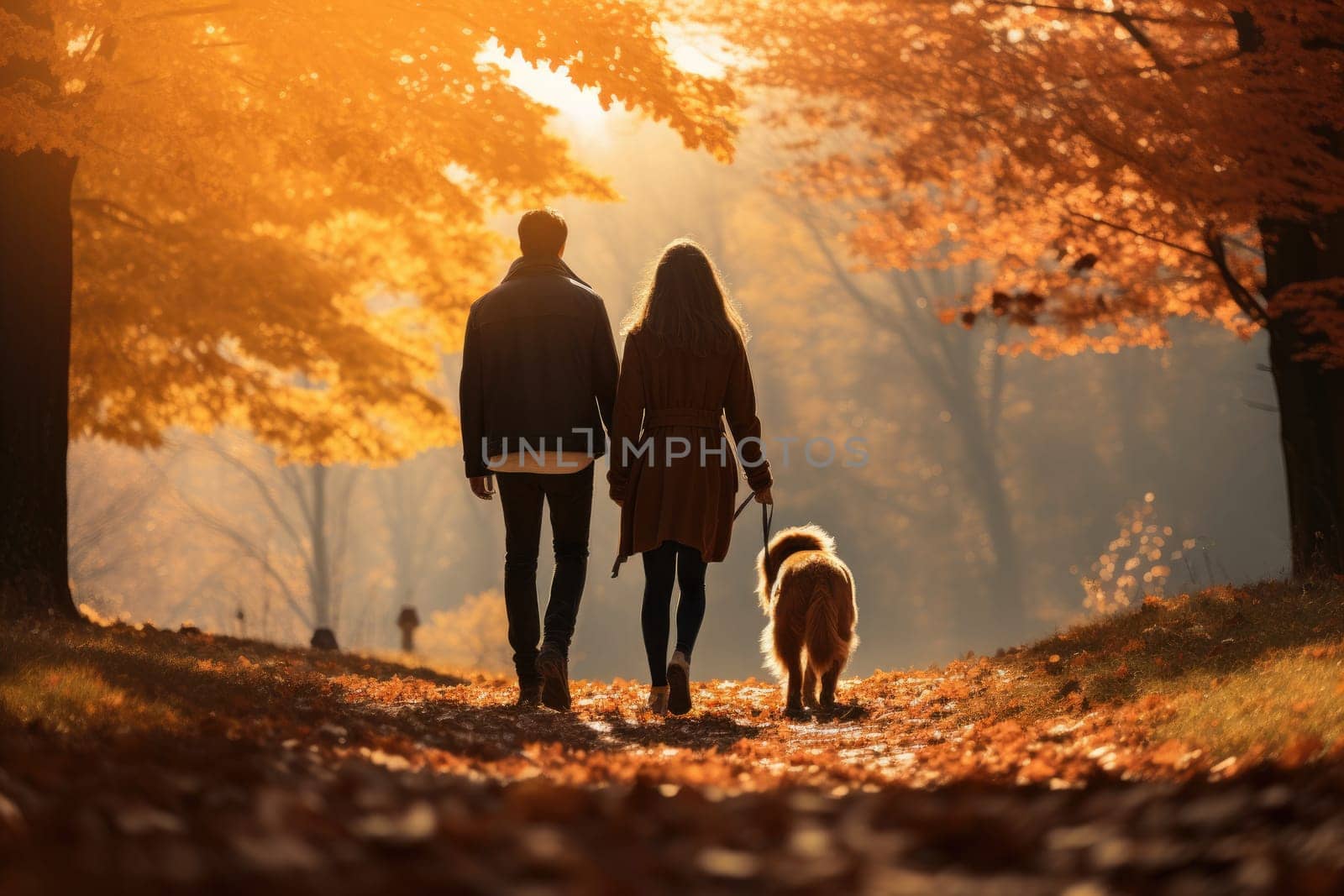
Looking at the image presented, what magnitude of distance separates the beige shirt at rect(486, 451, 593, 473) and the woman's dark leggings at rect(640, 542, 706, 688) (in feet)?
1.98

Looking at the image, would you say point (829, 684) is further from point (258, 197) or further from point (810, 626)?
point (258, 197)

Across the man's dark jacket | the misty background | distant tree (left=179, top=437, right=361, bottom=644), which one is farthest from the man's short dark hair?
the misty background

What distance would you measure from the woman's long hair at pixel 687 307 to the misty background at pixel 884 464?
25.7 metres

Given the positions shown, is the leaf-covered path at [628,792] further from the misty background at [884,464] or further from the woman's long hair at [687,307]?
the misty background at [884,464]

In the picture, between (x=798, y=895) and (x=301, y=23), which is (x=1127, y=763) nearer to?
(x=798, y=895)

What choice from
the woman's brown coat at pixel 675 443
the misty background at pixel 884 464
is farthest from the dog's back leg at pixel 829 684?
the misty background at pixel 884 464

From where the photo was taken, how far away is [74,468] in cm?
3481

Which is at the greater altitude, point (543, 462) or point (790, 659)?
point (543, 462)

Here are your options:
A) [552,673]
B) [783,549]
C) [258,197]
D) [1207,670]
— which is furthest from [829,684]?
[258,197]

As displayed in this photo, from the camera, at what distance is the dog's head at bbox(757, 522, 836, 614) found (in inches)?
289

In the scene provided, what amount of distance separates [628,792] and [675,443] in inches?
121

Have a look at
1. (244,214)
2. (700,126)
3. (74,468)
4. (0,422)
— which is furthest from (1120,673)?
(74,468)

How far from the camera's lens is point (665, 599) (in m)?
6.19

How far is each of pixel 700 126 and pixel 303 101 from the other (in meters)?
2.38
